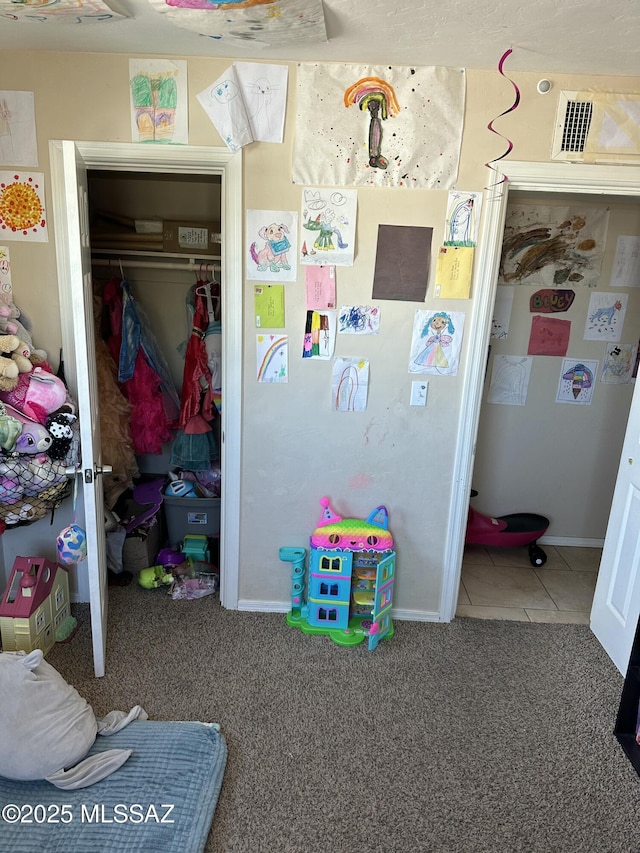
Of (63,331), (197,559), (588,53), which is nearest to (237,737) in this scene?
(197,559)

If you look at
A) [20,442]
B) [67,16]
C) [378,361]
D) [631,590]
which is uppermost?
[67,16]

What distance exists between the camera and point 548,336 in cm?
328

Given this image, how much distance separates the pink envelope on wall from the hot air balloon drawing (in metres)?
1.58

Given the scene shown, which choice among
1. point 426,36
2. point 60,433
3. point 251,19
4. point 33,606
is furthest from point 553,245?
point 33,606

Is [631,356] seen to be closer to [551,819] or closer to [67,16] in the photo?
[551,819]

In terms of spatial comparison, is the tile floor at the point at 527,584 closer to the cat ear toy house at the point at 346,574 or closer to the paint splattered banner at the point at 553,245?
the cat ear toy house at the point at 346,574

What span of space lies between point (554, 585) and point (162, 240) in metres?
2.74

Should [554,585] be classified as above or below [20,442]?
below

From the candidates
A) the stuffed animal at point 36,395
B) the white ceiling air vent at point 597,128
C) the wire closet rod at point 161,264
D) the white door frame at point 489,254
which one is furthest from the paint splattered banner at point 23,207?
the white ceiling air vent at point 597,128

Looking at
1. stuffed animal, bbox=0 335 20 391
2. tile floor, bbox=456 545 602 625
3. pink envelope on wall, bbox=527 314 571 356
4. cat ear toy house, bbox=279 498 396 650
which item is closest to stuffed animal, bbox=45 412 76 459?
stuffed animal, bbox=0 335 20 391

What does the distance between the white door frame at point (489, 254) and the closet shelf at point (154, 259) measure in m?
1.35

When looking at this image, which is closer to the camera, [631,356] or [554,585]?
[554,585]

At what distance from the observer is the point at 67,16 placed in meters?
1.73

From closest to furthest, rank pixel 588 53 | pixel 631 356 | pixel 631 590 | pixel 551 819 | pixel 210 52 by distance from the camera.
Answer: pixel 551 819
pixel 588 53
pixel 210 52
pixel 631 590
pixel 631 356
